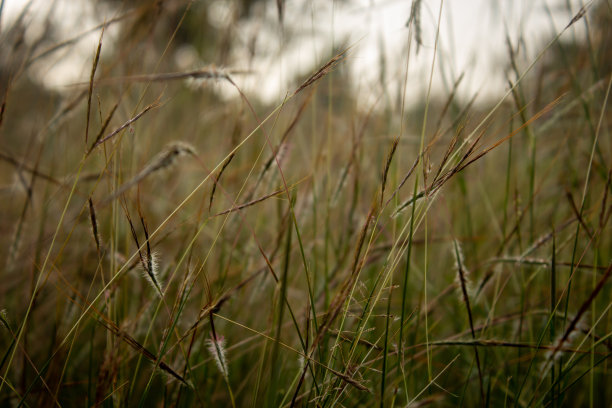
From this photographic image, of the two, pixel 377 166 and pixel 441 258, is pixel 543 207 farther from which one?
pixel 377 166

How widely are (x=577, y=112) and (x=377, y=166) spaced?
73 centimetres

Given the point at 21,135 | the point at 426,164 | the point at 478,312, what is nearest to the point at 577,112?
the point at 478,312

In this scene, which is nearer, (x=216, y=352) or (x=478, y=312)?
(x=216, y=352)

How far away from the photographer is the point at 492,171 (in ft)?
6.32

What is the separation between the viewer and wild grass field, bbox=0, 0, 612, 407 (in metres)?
0.62

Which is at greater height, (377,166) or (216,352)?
(377,166)

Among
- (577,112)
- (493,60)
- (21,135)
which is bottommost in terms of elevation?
(577,112)

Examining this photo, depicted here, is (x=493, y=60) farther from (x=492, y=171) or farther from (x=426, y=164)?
(x=426, y=164)

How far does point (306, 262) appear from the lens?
2.64ft

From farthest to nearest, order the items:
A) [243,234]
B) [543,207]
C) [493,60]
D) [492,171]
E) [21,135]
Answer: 1. [21,135]
2. [492,171]
3. [543,207]
4. [493,60]
5. [243,234]

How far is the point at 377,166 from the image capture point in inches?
49.6

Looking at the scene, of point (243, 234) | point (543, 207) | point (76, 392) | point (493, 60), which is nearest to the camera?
point (76, 392)

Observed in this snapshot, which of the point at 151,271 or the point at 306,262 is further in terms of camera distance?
the point at 306,262

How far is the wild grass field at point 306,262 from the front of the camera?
0.62 meters
